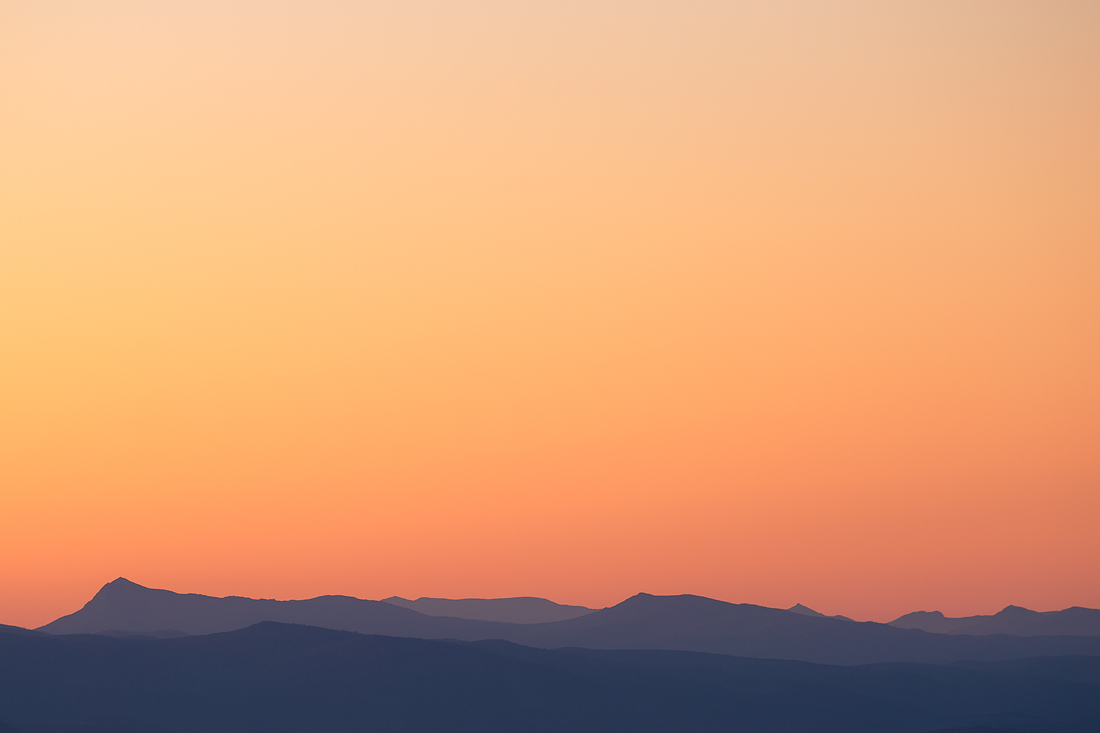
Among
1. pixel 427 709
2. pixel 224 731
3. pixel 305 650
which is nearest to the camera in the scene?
pixel 224 731

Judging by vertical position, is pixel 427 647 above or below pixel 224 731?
above

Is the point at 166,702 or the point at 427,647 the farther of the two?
the point at 427,647

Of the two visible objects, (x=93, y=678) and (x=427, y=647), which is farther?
(x=427, y=647)

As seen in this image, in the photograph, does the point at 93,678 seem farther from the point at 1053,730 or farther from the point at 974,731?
the point at 1053,730

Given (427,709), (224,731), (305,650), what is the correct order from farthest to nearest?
1. (305,650)
2. (427,709)
3. (224,731)

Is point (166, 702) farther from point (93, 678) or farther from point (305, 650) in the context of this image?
point (305, 650)

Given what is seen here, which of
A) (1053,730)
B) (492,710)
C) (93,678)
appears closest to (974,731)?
(1053,730)

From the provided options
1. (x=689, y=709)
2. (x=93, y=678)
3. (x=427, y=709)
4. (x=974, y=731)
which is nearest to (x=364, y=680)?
(x=427, y=709)

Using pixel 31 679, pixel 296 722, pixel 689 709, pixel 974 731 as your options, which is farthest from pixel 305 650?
pixel 974 731
